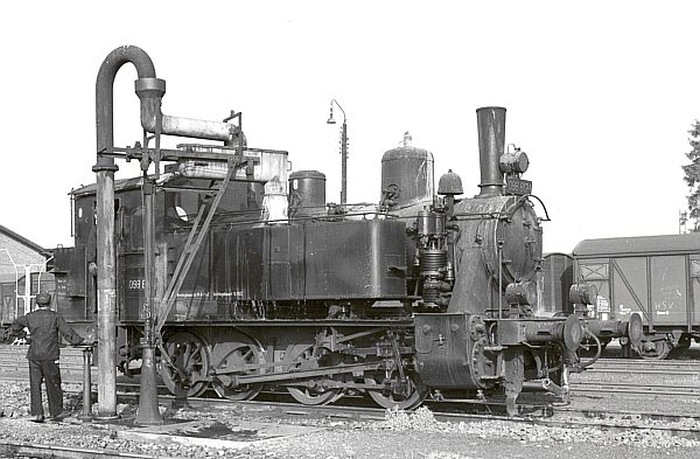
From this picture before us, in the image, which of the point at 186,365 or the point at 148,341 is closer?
the point at 148,341

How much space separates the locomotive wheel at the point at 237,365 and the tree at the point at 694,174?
115ft

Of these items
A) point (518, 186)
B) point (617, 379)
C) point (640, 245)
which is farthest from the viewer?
point (640, 245)

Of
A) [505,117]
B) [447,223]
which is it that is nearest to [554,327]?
[447,223]

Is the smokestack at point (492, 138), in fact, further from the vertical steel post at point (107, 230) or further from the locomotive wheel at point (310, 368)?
the vertical steel post at point (107, 230)

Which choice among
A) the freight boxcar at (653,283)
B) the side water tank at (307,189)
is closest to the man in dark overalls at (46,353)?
the side water tank at (307,189)

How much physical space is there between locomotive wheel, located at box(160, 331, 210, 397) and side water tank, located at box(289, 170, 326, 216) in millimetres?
2382

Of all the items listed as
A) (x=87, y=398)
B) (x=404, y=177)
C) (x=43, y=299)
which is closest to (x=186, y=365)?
(x=87, y=398)

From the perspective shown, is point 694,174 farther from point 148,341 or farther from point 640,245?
point 148,341

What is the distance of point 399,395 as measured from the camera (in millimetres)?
11836

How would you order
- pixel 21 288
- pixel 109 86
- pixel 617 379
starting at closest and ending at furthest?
pixel 109 86 < pixel 617 379 < pixel 21 288

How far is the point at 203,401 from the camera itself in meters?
12.9

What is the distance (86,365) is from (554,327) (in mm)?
5540

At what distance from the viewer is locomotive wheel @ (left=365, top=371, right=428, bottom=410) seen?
11562mm

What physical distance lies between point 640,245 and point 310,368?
13509mm
